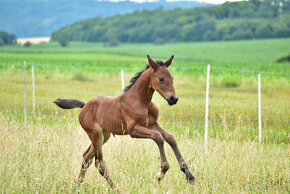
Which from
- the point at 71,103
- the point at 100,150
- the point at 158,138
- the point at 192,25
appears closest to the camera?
the point at 158,138

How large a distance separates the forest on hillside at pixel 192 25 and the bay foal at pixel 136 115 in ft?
159

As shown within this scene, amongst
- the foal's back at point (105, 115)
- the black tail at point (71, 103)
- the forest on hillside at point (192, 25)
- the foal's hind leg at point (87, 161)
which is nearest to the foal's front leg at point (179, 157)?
the foal's back at point (105, 115)

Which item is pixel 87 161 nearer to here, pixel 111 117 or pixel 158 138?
pixel 111 117

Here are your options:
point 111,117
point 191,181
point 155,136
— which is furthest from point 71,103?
point 191,181

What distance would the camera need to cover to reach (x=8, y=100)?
539 inches

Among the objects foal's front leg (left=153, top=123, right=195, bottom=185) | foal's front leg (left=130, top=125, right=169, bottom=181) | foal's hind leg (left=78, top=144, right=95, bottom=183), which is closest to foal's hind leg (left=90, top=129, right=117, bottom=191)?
foal's hind leg (left=78, top=144, right=95, bottom=183)

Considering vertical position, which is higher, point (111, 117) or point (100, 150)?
point (111, 117)

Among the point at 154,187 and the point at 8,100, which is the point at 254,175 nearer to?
the point at 154,187

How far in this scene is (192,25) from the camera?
88375mm

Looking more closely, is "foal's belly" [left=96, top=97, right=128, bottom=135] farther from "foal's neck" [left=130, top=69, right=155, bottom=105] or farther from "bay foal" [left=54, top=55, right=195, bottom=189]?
"foal's neck" [left=130, top=69, right=155, bottom=105]

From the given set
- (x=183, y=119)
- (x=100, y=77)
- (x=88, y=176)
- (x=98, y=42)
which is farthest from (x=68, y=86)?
(x=98, y=42)

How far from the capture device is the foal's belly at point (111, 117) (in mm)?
5891

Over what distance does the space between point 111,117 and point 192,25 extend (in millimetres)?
84639

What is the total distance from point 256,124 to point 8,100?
26.7 feet
